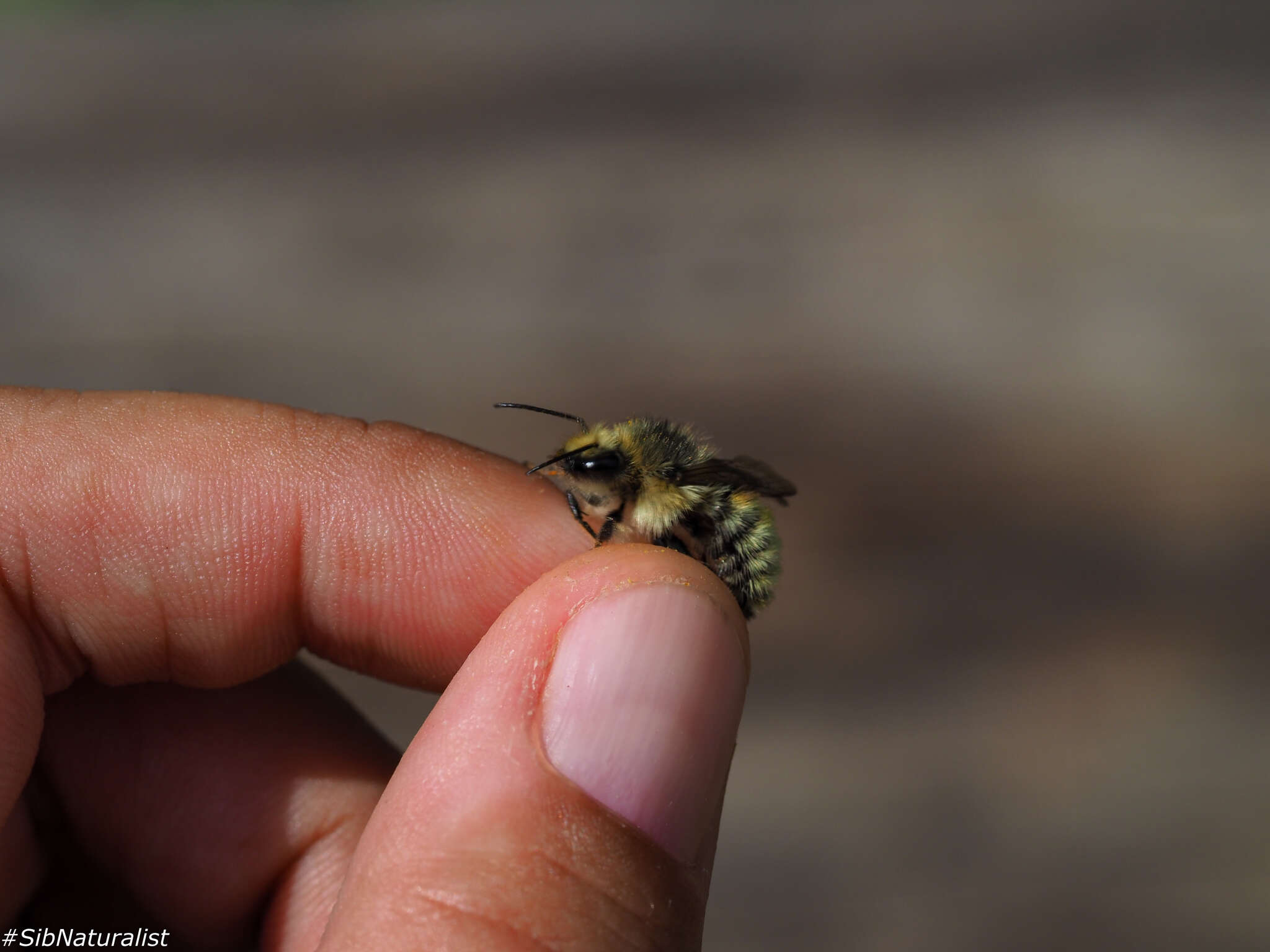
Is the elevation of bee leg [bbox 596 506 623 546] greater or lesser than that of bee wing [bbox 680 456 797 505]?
lesser

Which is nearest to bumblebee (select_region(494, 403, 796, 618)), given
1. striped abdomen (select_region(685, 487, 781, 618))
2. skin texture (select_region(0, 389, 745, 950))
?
striped abdomen (select_region(685, 487, 781, 618))

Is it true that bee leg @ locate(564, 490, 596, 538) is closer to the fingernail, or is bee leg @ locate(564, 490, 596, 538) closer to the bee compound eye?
the bee compound eye

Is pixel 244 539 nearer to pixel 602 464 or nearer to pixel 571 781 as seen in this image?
pixel 602 464

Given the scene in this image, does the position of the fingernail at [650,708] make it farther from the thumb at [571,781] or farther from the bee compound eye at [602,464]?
the bee compound eye at [602,464]

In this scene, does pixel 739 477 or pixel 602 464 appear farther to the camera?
pixel 739 477

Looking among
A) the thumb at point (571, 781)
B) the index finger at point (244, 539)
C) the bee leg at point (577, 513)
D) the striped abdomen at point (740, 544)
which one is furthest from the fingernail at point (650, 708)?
the index finger at point (244, 539)

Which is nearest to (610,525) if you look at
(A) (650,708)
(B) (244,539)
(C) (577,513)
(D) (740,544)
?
(C) (577,513)
